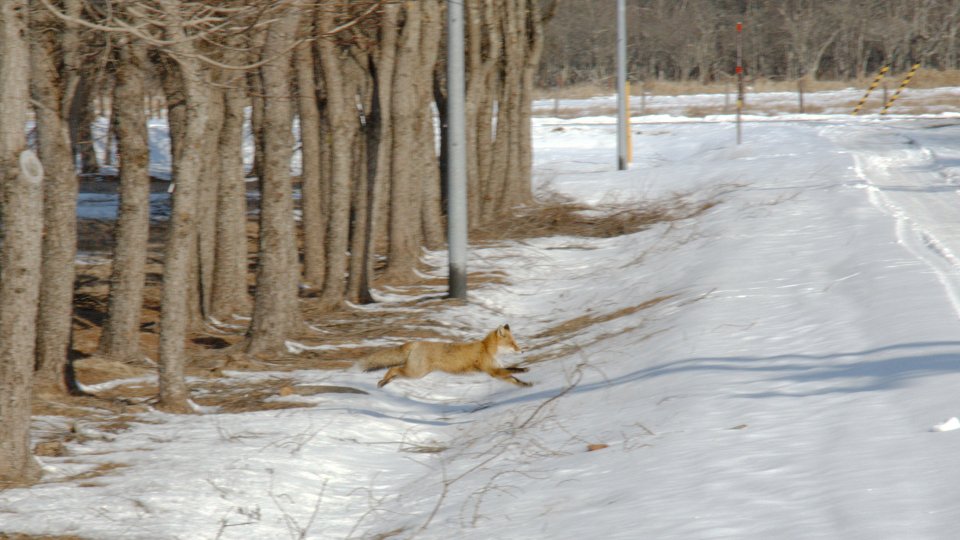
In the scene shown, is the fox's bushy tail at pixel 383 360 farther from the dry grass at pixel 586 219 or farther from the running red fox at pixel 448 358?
the dry grass at pixel 586 219

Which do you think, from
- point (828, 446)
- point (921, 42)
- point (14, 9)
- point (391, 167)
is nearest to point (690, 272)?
point (391, 167)

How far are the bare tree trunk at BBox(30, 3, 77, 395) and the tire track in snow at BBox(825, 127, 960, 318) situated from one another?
7847 mm

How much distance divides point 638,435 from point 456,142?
27.8 ft

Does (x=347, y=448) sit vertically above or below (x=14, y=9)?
below

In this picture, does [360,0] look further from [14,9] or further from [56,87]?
[14,9]

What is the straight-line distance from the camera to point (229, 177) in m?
15.4

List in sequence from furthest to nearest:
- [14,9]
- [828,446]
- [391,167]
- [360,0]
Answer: [391,167] < [360,0] < [14,9] < [828,446]

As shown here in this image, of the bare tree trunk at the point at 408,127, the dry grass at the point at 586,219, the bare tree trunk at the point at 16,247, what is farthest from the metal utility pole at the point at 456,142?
the bare tree trunk at the point at 16,247

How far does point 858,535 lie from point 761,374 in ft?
11.8

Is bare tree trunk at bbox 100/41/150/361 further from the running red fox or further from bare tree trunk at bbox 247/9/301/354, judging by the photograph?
the running red fox

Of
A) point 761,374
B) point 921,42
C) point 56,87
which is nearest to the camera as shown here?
point 761,374

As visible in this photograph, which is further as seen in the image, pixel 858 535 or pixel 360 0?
pixel 360 0

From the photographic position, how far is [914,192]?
21656mm

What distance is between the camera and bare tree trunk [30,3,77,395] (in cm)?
1087
